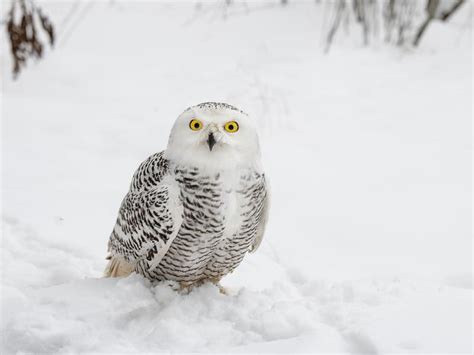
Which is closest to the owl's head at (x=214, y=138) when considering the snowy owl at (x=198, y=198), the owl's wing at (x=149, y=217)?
the snowy owl at (x=198, y=198)

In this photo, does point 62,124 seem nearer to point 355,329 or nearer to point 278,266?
point 278,266

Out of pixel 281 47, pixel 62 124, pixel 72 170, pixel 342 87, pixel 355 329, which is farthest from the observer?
pixel 281 47

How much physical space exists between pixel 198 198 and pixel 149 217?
0.23 meters

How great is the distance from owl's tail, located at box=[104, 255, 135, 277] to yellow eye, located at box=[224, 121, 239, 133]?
83 centimetres

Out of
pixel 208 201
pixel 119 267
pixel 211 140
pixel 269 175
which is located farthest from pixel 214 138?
pixel 269 175

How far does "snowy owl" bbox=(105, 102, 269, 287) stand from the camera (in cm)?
229

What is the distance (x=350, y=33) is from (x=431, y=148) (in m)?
2.00

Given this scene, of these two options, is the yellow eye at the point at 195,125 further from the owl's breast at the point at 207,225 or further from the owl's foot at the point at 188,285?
the owl's foot at the point at 188,285

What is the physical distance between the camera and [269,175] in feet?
14.1

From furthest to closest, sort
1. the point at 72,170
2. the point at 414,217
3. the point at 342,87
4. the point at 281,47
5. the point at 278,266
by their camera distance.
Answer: the point at 281,47, the point at 342,87, the point at 72,170, the point at 414,217, the point at 278,266

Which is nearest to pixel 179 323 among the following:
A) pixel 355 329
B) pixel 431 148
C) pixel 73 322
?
pixel 73 322

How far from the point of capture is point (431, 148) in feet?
14.7

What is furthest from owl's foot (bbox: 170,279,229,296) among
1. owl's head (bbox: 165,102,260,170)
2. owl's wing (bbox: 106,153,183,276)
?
owl's head (bbox: 165,102,260,170)

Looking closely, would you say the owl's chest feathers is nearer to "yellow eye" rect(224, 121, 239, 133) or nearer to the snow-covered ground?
"yellow eye" rect(224, 121, 239, 133)
